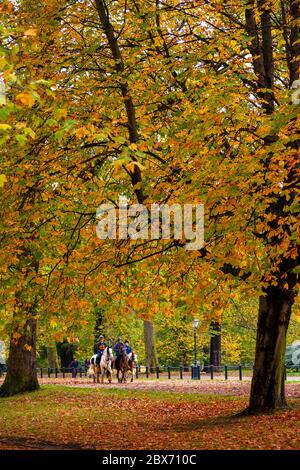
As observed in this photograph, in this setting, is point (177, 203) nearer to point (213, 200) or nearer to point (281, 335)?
point (213, 200)

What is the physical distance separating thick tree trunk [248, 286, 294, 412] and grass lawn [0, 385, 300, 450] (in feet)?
1.56

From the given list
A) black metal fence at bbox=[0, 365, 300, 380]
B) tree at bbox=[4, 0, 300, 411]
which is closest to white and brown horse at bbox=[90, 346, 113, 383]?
black metal fence at bbox=[0, 365, 300, 380]

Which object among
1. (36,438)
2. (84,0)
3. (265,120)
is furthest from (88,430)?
(84,0)

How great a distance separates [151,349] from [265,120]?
35.0 m

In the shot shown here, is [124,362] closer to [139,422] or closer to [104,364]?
[104,364]

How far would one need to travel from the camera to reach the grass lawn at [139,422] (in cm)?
1252

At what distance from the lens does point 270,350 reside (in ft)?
51.4
